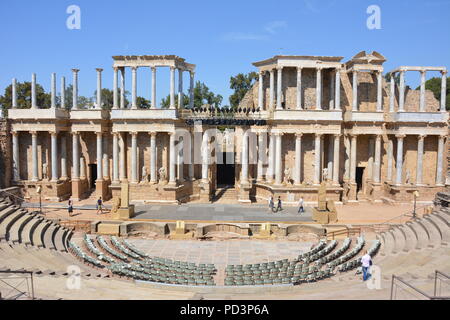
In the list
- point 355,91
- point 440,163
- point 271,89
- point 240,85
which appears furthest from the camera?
point 240,85

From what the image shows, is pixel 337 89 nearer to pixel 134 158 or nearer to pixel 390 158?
pixel 390 158

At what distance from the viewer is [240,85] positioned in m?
76.9

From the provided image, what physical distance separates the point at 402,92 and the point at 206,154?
1909cm

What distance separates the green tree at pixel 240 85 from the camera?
7600cm

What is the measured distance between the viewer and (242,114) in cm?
3672

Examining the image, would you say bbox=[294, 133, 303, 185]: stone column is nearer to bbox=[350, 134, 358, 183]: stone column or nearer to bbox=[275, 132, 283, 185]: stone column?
bbox=[275, 132, 283, 185]: stone column

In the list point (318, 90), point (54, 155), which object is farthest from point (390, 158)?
point (54, 155)

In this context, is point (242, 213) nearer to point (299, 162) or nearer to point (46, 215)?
point (299, 162)

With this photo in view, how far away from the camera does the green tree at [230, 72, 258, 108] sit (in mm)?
76000

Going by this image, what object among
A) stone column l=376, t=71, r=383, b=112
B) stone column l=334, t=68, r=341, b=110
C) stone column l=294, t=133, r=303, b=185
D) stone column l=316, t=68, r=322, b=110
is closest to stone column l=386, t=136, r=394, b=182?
stone column l=376, t=71, r=383, b=112

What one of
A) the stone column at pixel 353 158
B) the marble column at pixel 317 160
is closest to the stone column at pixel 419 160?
the stone column at pixel 353 158

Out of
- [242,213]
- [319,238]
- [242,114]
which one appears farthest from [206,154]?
[319,238]
